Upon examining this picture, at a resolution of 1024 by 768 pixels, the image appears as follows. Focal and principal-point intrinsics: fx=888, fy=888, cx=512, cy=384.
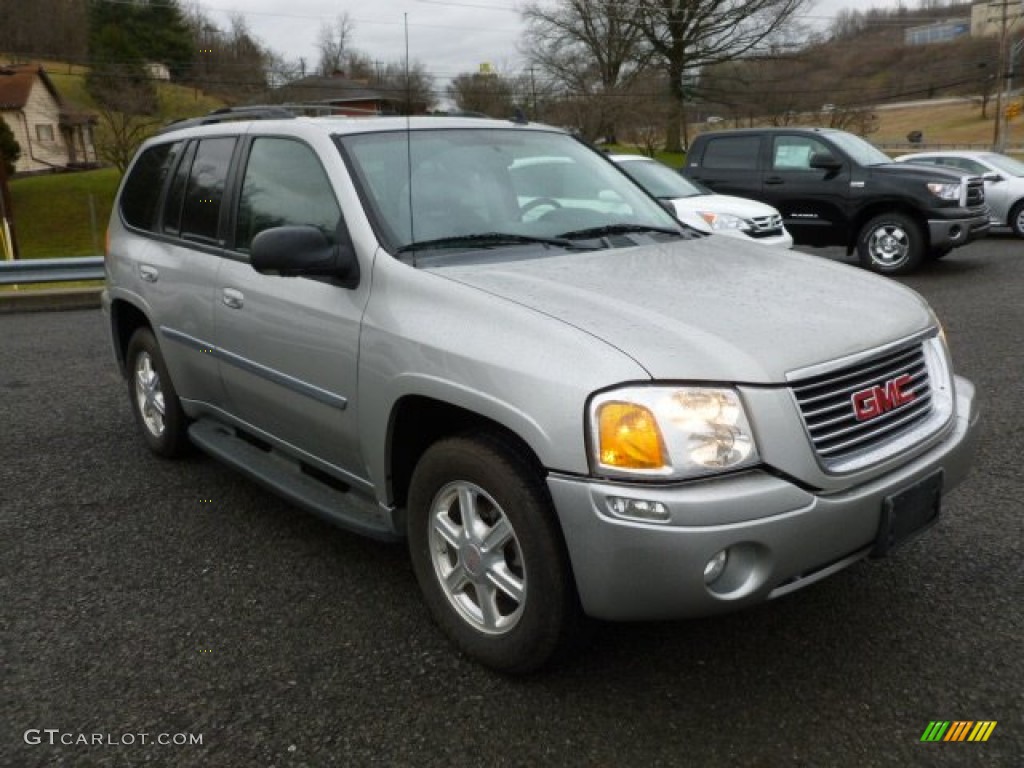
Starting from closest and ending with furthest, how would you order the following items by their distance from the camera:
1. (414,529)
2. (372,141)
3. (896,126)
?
1. (414,529)
2. (372,141)
3. (896,126)

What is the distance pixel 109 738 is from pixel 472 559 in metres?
1.16

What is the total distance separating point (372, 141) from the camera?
3.50m

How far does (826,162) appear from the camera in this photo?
11.5 meters

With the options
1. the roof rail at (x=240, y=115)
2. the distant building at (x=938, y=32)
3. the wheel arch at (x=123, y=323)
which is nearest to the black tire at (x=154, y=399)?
the wheel arch at (x=123, y=323)

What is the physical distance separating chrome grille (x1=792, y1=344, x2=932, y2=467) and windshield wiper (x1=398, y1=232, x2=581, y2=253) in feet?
3.98

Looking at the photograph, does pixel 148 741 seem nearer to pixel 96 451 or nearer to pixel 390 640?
pixel 390 640

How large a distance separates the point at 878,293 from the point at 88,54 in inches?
3181

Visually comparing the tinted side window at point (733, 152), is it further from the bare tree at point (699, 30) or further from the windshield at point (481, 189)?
the bare tree at point (699, 30)

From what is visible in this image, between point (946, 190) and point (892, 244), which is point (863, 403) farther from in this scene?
point (892, 244)

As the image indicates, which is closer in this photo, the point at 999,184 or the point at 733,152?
the point at 733,152

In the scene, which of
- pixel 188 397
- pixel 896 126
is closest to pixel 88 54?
pixel 896 126

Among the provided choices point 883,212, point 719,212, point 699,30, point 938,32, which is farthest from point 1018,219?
point 938,32

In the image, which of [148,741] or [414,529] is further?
[414,529]

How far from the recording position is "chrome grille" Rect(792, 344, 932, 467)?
245 centimetres
